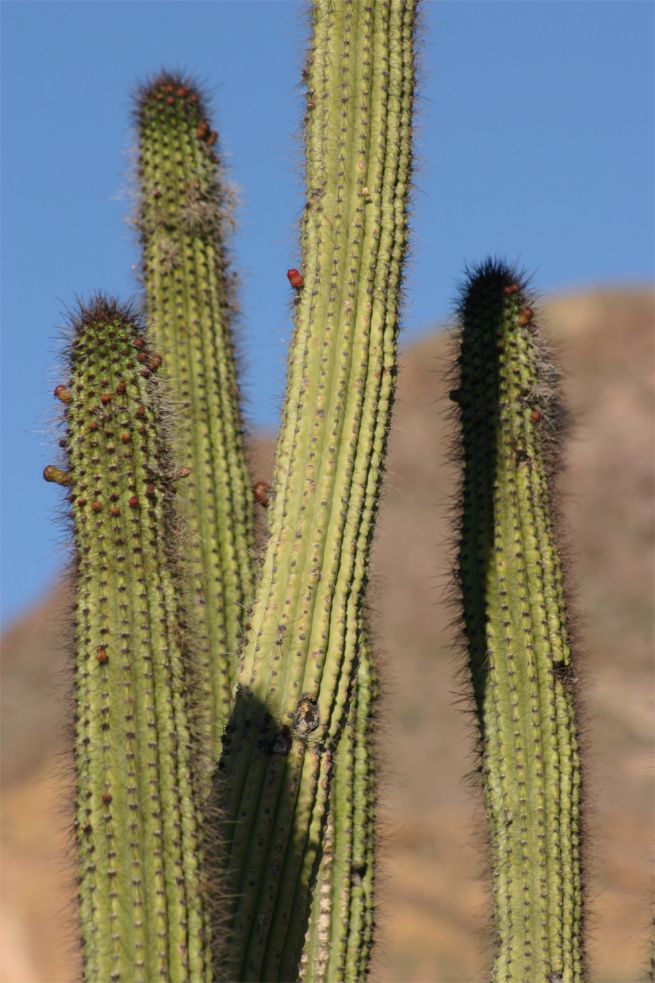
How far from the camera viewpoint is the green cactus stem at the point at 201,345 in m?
6.45

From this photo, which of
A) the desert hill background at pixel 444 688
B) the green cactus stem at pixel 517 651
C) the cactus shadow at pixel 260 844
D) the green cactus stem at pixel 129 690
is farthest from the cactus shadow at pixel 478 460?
the desert hill background at pixel 444 688

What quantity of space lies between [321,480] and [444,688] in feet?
103

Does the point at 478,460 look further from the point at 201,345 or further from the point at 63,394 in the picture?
the point at 63,394

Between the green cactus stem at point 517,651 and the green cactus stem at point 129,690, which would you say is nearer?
the green cactus stem at point 129,690

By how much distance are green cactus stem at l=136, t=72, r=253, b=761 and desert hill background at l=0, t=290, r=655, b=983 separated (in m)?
16.1

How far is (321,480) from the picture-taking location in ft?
16.0

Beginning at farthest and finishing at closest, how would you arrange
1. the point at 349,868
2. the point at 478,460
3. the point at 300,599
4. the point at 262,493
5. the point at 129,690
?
the point at 349,868 → the point at 478,460 → the point at 262,493 → the point at 300,599 → the point at 129,690

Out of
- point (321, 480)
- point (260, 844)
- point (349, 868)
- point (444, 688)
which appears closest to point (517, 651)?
point (349, 868)

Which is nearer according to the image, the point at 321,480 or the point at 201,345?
the point at 321,480

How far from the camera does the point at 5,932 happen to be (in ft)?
83.6

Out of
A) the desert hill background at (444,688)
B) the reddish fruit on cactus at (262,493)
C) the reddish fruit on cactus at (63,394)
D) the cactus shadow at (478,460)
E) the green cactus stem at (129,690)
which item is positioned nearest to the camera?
the green cactus stem at (129,690)

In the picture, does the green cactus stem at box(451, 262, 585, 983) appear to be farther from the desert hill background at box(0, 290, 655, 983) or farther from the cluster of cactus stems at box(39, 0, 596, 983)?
the desert hill background at box(0, 290, 655, 983)

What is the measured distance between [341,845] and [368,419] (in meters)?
1.97

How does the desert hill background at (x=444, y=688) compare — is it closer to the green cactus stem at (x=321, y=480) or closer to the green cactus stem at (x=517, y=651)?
the green cactus stem at (x=517, y=651)
